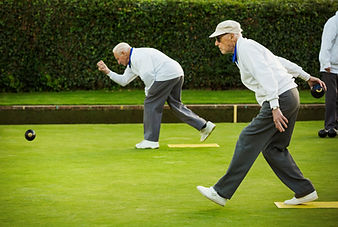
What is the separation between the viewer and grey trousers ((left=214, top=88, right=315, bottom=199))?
548 cm

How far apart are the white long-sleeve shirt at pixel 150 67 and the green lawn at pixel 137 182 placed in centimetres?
83

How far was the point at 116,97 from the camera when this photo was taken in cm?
1380

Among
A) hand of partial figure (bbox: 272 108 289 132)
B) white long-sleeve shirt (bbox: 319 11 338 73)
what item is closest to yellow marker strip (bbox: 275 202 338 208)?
hand of partial figure (bbox: 272 108 289 132)

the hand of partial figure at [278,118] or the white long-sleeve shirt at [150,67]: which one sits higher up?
the hand of partial figure at [278,118]

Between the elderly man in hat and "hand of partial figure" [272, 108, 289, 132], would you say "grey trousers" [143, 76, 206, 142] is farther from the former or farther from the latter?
"hand of partial figure" [272, 108, 289, 132]

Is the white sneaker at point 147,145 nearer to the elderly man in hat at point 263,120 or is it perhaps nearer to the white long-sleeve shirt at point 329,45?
the white long-sleeve shirt at point 329,45

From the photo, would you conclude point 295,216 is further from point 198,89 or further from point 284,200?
point 198,89

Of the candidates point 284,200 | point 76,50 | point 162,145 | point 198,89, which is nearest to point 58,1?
point 76,50

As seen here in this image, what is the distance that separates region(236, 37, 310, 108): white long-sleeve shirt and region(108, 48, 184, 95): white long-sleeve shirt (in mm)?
3448

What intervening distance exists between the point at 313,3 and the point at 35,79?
544 cm

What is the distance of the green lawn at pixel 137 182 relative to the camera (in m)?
5.40

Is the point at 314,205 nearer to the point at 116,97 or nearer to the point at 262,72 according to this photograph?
the point at 262,72

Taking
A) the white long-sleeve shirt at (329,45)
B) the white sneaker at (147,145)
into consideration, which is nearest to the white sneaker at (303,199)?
the white sneaker at (147,145)

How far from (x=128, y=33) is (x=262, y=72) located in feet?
30.9
